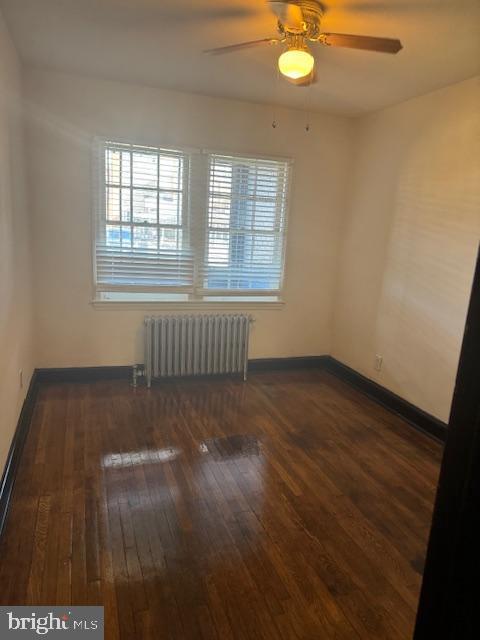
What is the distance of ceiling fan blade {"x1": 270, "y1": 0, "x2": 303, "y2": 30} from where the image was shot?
6.48ft

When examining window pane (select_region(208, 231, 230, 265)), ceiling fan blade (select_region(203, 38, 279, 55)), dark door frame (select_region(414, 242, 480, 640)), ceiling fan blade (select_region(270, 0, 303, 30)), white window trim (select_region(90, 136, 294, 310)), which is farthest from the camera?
window pane (select_region(208, 231, 230, 265))

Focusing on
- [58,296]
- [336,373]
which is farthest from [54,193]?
[336,373]

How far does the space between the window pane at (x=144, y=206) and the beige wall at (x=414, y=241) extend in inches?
84.2

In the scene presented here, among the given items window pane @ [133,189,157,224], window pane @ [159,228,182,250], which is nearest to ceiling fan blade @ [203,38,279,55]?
window pane @ [133,189,157,224]

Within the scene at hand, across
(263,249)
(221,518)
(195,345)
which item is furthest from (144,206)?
(221,518)

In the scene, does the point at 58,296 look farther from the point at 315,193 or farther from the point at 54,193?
the point at 315,193

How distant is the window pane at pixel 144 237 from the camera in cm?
400

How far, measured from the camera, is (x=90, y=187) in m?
3.79

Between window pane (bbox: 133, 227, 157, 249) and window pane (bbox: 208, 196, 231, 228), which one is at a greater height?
window pane (bbox: 208, 196, 231, 228)

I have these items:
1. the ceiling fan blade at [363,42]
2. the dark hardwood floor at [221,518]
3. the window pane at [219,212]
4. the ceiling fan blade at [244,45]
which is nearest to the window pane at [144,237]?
the window pane at [219,212]

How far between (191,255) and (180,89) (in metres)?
1.53

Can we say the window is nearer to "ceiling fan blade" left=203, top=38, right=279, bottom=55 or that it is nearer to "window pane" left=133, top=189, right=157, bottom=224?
"window pane" left=133, top=189, right=157, bottom=224

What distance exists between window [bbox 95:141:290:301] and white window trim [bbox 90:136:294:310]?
2 centimetres

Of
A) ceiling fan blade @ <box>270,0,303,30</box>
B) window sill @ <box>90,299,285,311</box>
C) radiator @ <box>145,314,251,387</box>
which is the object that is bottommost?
radiator @ <box>145,314,251,387</box>
